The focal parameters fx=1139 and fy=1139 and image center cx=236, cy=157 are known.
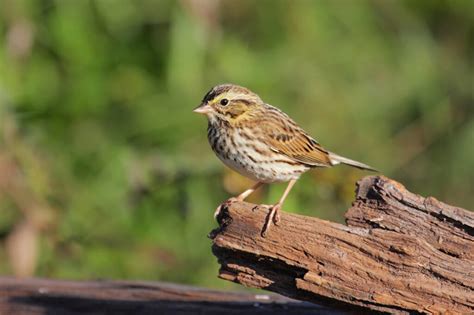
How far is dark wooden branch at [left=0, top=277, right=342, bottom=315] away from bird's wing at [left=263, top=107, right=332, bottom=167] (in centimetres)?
68

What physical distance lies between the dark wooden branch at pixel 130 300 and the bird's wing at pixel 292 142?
0.68 meters

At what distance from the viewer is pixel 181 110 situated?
7.39m

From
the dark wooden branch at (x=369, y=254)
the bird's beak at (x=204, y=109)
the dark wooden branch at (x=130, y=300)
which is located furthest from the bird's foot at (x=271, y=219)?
the bird's beak at (x=204, y=109)

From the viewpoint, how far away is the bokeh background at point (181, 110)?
6.61 m

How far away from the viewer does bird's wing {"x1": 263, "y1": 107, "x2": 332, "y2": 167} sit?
4984 mm

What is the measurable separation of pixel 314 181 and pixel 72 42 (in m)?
2.12

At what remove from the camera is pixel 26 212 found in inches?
261

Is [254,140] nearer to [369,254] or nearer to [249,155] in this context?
[249,155]

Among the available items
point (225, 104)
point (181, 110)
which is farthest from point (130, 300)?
point (181, 110)

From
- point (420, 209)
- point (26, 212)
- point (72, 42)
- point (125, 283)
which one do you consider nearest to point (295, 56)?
point (72, 42)

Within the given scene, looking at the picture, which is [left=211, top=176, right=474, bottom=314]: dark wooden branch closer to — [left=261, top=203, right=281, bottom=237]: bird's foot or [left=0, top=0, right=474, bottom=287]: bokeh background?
[left=261, top=203, right=281, bottom=237]: bird's foot

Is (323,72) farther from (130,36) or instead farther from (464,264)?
(464,264)

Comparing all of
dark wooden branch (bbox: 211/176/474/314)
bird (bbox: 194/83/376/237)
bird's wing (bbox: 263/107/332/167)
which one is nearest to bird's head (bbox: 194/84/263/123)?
bird (bbox: 194/83/376/237)

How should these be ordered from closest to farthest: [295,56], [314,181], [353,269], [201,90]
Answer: [353,269], [314,181], [201,90], [295,56]
